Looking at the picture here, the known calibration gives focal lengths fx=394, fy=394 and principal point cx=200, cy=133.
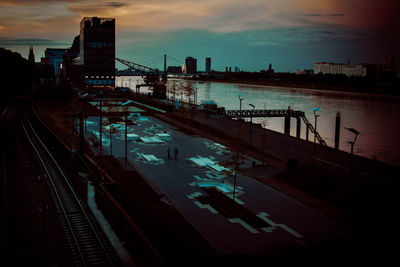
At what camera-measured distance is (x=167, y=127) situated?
1858 inches

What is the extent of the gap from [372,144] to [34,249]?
1796 inches

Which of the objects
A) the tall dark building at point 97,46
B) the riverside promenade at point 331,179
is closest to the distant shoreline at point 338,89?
the tall dark building at point 97,46

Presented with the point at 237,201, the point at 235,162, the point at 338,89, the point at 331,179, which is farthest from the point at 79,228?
the point at 338,89

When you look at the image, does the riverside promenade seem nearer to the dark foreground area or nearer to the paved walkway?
the dark foreground area

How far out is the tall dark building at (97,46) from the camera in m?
109

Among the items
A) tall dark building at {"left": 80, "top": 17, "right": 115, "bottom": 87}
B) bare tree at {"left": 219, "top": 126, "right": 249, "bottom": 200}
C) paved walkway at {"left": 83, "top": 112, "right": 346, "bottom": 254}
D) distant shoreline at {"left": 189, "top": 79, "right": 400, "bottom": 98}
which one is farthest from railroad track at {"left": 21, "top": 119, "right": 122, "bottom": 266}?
distant shoreline at {"left": 189, "top": 79, "right": 400, "bottom": 98}

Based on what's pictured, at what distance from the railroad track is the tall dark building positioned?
302 ft

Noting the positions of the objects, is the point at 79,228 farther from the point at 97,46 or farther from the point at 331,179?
the point at 97,46

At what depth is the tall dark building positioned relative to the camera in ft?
358

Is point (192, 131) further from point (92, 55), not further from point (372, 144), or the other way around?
point (92, 55)

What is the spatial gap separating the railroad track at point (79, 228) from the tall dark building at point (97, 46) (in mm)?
91943

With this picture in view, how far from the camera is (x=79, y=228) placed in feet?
49.0

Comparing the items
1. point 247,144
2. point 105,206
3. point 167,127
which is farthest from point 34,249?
point 167,127

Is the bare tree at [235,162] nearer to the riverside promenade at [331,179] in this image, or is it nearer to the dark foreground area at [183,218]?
the riverside promenade at [331,179]
